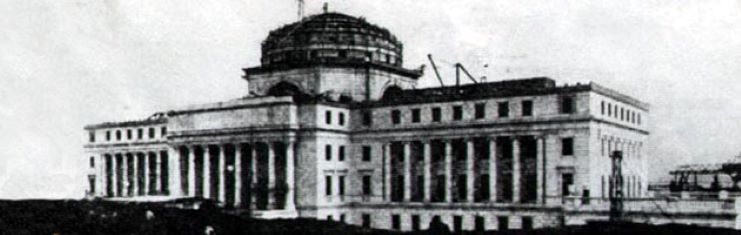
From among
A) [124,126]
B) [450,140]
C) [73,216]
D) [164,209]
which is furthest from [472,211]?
[124,126]

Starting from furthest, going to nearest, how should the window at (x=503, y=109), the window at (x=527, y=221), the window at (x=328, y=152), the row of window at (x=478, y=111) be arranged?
the window at (x=328, y=152) → the window at (x=503, y=109) → the window at (x=527, y=221) → the row of window at (x=478, y=111)

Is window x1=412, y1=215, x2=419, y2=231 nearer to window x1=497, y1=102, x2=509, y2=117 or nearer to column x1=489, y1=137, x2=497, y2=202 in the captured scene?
column x1=489, y1=137, x2=497, y2=202

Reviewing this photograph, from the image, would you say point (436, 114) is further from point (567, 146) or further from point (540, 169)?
point (567, 146)

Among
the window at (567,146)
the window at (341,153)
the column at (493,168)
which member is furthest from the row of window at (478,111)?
the window at (341,153)

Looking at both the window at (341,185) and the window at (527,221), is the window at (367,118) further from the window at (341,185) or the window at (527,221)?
the window at (527,221)

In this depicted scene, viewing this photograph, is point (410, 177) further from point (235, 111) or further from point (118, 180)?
point (118, 180)
